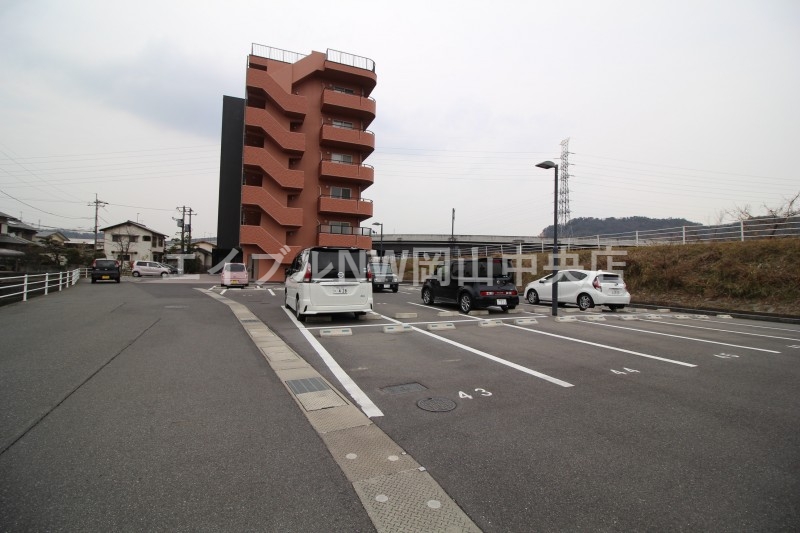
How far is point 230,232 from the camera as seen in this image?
37.8 meters

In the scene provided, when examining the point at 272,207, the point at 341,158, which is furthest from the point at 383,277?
the point at 341,158

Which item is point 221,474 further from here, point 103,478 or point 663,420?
point 663,420

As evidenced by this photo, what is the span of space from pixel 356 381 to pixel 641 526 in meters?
3.32

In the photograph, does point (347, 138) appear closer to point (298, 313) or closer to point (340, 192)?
point (340, 192)

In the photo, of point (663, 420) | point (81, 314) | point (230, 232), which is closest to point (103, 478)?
point (663, 420)

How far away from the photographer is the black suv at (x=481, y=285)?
1133cm

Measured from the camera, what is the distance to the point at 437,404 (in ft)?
13.1

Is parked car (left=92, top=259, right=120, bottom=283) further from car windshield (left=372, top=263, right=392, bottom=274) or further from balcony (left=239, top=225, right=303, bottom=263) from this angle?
car windshield (left=372, top=263, right=392, bottom=274)

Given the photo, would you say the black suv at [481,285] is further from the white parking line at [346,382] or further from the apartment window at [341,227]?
the apartment window at [341,227]

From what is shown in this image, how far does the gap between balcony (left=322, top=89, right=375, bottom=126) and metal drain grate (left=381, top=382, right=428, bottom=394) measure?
3216 cm

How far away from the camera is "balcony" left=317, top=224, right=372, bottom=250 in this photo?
31.8 meters

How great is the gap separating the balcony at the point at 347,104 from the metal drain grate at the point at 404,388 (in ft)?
106

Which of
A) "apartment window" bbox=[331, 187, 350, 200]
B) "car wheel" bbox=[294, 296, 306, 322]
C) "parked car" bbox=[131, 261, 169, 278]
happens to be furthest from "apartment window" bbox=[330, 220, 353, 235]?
"car wheel" bbox=[294, 296, 306, 322]

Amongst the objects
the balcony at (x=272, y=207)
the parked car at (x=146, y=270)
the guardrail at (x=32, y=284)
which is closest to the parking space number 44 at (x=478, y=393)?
the guardrail at (x=32, y=284)
